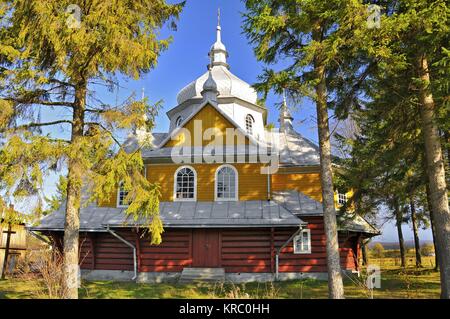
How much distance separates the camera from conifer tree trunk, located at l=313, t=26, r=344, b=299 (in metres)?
8.94

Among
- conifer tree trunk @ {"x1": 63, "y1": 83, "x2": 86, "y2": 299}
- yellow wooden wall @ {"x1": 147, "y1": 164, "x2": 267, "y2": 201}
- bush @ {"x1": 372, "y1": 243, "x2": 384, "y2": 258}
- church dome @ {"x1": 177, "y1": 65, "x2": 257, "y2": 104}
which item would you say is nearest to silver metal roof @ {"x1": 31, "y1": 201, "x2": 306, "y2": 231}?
yellow wooden wall @ {"x1": 147, "y1": 164, "x2": 267, "y2": 201}

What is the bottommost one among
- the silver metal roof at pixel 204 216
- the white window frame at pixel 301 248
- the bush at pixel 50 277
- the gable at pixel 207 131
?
the bush at pixel 50 277

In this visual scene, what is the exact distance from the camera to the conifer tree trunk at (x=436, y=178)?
8766 mm

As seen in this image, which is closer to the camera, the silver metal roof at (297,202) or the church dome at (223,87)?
the silver metal roof at (297,202)

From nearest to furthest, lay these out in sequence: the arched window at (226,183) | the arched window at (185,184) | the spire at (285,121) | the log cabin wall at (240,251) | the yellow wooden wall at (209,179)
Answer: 1. the log cabin wall at (240,251)
2. the yellow wooden wall at (209,179)
3. the arched window at (226,183)
4. the arched window at (185,184)
5. the spire at (285,121)

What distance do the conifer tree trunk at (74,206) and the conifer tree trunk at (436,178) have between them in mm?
8403

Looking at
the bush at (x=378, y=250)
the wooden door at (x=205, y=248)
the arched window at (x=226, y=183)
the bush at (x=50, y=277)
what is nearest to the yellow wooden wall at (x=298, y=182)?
the arched window at (x=226, y=183)

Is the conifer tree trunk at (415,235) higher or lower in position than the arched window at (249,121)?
lower

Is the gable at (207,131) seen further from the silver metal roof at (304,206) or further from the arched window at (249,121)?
the arched window at (249,121)

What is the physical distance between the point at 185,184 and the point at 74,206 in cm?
765

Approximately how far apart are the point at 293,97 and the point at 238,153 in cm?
667

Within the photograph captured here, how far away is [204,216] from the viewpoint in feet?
49.1

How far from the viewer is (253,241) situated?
1516 centimetres

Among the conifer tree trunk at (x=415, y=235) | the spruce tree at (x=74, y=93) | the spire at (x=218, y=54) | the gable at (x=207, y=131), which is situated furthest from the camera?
the spire at (x=218, y=54)
